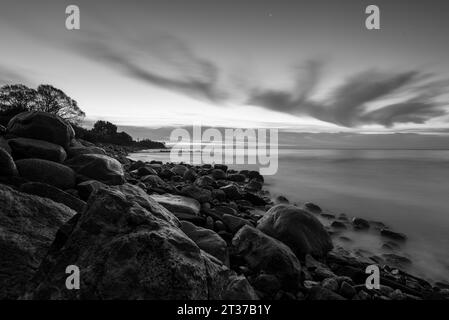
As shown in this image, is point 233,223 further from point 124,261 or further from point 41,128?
point 41,128

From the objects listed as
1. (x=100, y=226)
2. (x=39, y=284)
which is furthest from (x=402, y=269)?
(x=39, y=284)

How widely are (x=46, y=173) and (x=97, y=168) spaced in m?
1.37

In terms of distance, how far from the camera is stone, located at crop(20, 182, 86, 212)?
12.0ft

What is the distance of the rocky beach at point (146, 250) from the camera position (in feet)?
6.98

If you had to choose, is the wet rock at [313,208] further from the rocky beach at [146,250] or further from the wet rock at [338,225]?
the rocky beach at [146,250]

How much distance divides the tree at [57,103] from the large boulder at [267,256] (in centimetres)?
3958

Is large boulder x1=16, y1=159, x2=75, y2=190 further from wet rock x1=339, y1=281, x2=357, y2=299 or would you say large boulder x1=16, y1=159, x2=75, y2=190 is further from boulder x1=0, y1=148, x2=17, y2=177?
wet rock x1=339, y1=281, x2=357, y2=299

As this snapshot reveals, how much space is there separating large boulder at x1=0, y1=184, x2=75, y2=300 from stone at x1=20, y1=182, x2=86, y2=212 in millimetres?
405

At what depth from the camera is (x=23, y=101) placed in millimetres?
34406

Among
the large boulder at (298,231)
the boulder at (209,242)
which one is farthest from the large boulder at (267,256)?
the large boulder at (298,231)
